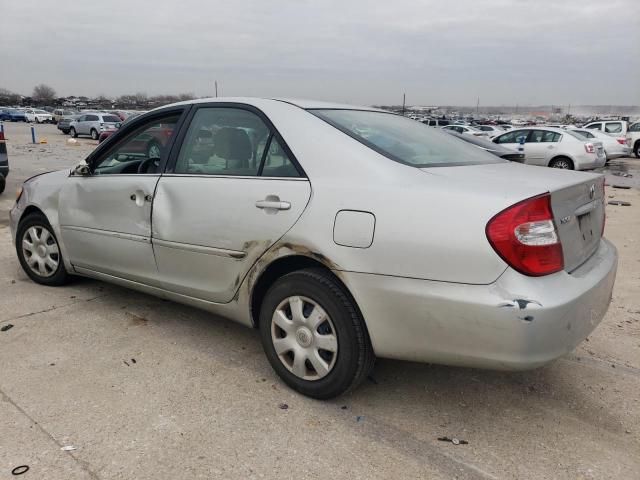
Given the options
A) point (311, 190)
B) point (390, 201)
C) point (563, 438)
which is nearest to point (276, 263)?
point (311, 190)

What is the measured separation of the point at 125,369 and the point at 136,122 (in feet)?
5.62

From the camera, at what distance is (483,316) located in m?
2.22

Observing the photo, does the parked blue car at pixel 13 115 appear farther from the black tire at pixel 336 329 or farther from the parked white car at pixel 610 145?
the black tire at pixel 336 329

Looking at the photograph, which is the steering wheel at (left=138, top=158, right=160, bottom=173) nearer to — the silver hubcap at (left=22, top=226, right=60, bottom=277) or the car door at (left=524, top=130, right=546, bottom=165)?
the silver hubcap at (left=22, top=226, right=60, bottom=277)

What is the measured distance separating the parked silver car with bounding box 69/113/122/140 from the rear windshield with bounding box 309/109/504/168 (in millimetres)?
29580

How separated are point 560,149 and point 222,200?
1497 centimetres

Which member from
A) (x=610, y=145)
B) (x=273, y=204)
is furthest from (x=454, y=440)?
(x=610, y=145)

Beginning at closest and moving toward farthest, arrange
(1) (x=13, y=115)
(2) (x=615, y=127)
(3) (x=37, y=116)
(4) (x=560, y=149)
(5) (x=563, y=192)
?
(5) (x=563, y=192) → (4) (x=560, y=149) → (2) (x=615, y=127) → (3) (x=37, y=116) → (1) (x=13, y=115)

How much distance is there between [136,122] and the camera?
3.78m

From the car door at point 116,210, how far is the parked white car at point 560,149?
553 inches

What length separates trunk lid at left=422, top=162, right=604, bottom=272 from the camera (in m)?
2.37

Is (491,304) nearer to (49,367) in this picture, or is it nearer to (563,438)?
(563,438)

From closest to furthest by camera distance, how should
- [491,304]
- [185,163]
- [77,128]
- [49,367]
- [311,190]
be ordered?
[491,304]
[311,190]
[49,367]
[185,163]
[77,128]

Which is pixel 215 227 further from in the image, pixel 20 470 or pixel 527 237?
pixel 527 237
